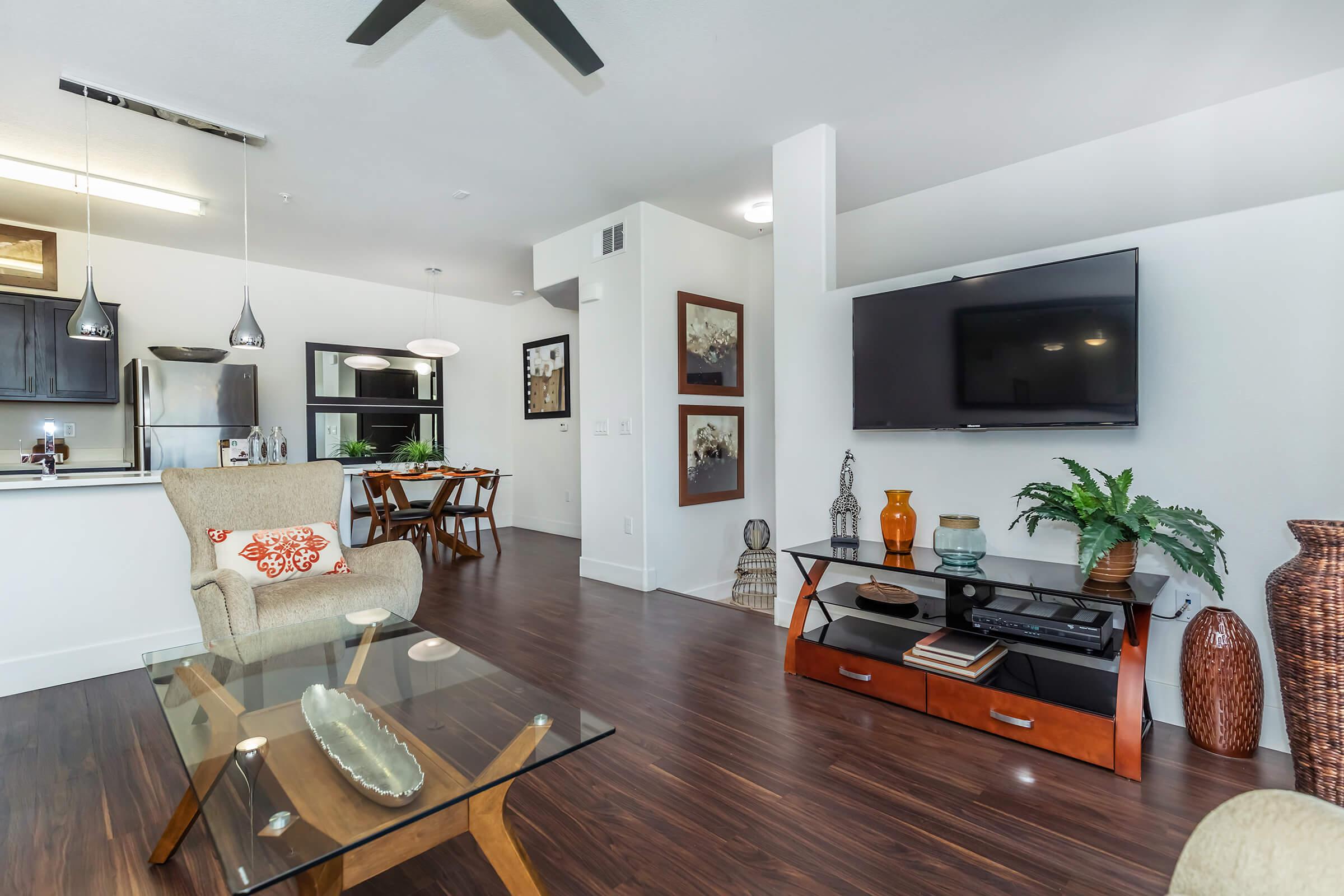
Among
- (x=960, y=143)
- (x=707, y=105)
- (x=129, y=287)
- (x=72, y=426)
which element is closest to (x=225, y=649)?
(x=707, y=105)

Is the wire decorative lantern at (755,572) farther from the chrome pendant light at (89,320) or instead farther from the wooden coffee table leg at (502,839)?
the chrome pendant light at (89,320)

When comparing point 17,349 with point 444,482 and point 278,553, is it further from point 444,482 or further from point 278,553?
point 278,553

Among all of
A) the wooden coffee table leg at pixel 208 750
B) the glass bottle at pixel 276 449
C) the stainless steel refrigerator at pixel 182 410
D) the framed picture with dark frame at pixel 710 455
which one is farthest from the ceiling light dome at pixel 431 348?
the wooden coffee table leg at pixel 208 750

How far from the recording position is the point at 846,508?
10.7 ft

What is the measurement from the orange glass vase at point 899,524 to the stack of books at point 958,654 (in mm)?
398

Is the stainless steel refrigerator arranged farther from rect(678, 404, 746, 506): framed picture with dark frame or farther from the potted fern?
the potted fern

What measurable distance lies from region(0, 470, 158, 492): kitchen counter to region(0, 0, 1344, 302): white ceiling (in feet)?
5.88

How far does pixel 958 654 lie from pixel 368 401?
6.08 m

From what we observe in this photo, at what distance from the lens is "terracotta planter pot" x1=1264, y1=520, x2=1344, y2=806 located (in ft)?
5.63

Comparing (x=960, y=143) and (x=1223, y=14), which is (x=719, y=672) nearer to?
(x=960, y=143)

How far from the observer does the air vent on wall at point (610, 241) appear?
176 inches

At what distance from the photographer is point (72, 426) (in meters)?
4.87

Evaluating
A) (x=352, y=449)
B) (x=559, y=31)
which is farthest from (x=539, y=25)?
(x=352, y=449)

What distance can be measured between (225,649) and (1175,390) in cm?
346
